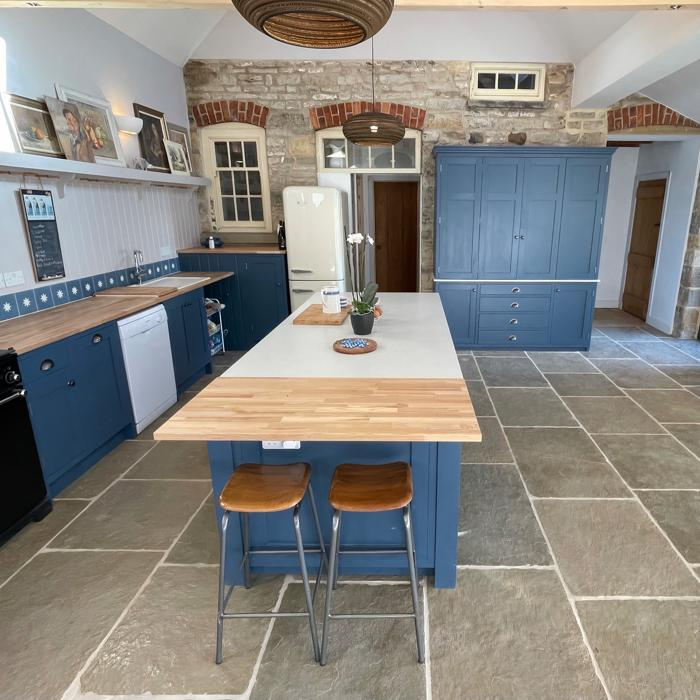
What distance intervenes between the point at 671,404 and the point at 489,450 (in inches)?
70.7

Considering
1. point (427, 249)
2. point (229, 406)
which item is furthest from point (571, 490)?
point (427, 249)

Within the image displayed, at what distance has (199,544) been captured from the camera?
2.27 meters

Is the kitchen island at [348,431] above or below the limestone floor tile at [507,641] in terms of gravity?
above

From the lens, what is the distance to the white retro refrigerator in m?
4.77

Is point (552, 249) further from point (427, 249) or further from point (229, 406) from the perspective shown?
point (229, 406)

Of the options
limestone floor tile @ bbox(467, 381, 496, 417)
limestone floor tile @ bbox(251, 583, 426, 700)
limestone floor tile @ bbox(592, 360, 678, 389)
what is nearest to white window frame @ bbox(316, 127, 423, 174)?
limestone floor tile @ bbox(467, 381, 496, 417)

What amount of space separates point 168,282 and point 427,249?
9.43 feet

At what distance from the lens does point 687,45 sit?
10.1 feet

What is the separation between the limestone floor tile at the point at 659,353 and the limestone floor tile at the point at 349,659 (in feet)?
13.7

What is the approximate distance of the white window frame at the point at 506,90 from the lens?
499 centimetres

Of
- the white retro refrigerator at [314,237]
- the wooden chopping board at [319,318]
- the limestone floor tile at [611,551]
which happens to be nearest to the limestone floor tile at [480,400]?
the limestone floor tile at [611,551]

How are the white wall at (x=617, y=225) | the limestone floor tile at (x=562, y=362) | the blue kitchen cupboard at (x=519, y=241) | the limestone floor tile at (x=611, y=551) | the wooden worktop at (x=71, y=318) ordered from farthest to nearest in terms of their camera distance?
the white wall at (x=617, y=225) → the blue kitchen cupboard at (x=519, y=241) → the limestone floor tile at (x=562, y=362) → the wooden worktop at (x=71, y=318) → the limestone floor tile at (x=611, y=551)

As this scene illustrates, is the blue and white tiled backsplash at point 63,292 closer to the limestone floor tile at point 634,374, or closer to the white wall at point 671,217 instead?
the limestone floor tile at point 634,374

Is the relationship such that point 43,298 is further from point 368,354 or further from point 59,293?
point 368,354
